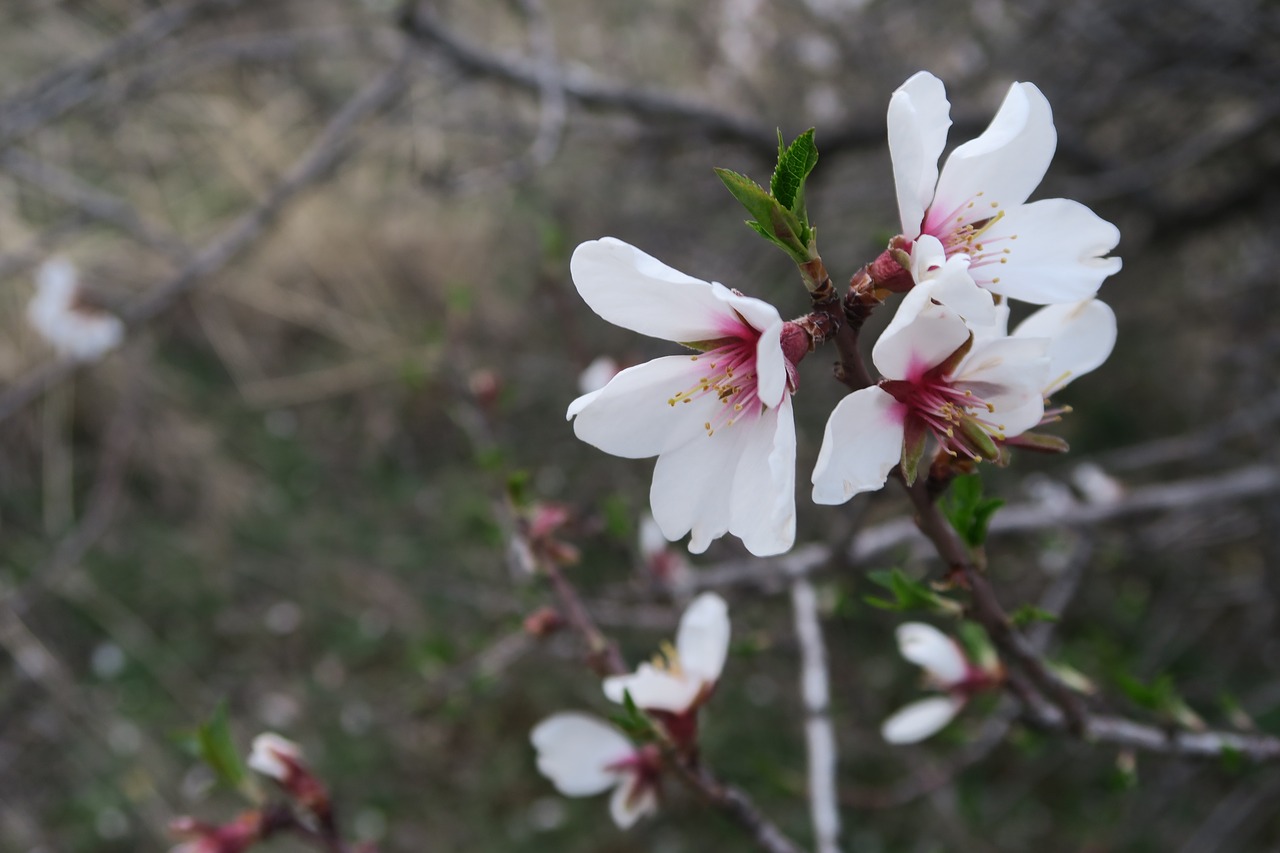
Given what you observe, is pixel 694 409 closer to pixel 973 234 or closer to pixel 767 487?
pixel 767 487

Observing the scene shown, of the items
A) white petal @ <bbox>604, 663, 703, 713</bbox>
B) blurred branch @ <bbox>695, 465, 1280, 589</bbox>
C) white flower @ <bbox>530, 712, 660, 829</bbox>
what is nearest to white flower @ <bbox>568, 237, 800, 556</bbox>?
white petal @ <bbox>604, 663, 703, 713</bbox>

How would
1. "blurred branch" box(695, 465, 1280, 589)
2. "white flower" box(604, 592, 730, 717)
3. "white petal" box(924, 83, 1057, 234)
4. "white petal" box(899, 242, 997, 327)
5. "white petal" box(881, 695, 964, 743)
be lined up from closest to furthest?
"white petal" box(899, 242, 997, 327) → "white petal" box(924, 83, 1057, 234) → "white flower" box(604, 592, 730, 717) → "white petal" box(881, 695, 964, 743) → "blurred branch" box(695, 465, 1280, 589)

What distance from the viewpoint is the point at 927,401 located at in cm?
60

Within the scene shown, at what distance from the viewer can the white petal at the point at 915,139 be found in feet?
1.85

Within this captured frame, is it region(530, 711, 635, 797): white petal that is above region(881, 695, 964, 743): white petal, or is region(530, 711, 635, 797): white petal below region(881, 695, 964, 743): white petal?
above

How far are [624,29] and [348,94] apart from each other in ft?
5.14

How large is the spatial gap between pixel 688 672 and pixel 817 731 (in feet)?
0.88

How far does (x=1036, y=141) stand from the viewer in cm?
61

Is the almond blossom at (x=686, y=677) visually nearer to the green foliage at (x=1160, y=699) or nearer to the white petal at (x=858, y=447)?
the white petal at (x=858, y=447)

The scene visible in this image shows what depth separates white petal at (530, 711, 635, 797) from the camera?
3.17ft

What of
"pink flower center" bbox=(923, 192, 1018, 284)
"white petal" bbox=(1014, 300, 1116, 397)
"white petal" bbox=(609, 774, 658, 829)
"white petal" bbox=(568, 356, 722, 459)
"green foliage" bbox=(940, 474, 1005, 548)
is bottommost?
"white petal" bbox=(609, 774, 658, 829)

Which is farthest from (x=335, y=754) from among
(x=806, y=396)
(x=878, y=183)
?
(x=878, y=183)

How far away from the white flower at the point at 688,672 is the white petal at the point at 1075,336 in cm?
41

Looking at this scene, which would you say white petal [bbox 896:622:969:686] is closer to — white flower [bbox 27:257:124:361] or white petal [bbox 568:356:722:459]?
white petal [bbox 568:356:722:459]
